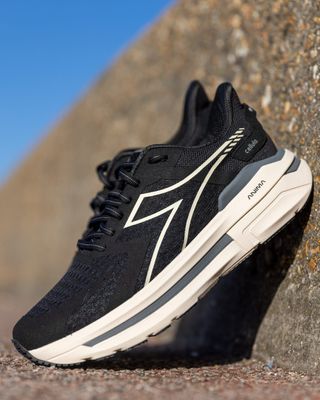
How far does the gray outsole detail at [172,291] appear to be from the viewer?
1.64 metres

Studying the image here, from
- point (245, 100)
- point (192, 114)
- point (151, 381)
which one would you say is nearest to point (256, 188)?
point (192, 114)

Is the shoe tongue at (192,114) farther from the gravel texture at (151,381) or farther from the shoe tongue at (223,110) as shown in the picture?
the gravel texture at (151,381)

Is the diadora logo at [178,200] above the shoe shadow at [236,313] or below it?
above

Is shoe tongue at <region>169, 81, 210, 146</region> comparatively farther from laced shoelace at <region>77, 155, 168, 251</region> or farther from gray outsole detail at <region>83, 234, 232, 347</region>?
gray outsole detail at <region>83, 234, 232, 347</region>

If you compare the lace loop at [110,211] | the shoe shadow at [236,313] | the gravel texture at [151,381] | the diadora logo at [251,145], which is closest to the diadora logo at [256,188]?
the diadora logo at [251,145]

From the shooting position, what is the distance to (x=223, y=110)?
1.90 metres

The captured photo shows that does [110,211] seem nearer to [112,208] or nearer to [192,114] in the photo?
[112,208]

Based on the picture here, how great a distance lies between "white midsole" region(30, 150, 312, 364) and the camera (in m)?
1.62

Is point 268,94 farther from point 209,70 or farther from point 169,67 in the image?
point 169,67

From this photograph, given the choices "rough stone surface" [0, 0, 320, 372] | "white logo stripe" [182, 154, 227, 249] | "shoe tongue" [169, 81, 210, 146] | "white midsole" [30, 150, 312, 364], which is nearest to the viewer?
"white midsole" [30, 150, 312, 364]

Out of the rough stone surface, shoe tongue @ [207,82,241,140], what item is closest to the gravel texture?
the rough stone surface

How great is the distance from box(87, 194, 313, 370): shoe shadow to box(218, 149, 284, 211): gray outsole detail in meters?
0.23

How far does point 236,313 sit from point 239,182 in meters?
0.86

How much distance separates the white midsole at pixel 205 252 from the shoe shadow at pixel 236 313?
0.12 metres
